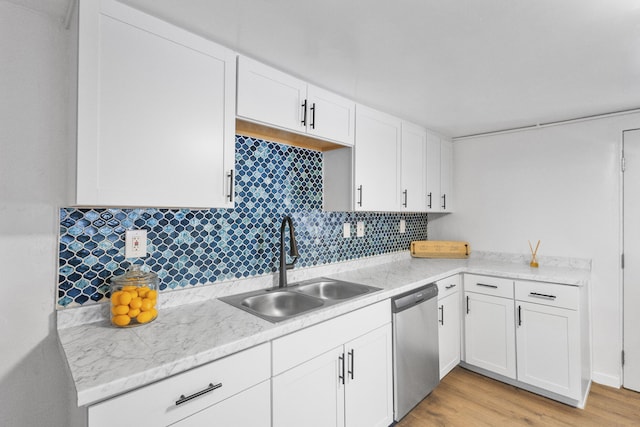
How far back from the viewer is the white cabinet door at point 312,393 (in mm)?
1421

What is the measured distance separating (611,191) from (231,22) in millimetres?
3144

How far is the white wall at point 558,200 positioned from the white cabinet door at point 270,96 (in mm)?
2342

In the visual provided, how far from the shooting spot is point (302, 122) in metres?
1.93

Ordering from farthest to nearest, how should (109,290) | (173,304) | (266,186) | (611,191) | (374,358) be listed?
(611,191), (266,186), (374,358), (173,304), (109,290)

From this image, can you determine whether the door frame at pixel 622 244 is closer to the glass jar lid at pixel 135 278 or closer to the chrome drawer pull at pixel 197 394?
the chrome drawer pull at pixel 197 394

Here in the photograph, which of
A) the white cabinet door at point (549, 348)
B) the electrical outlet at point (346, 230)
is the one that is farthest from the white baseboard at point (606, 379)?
the electrical outlet at point (346, 230)

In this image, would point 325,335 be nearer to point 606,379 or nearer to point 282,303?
point 282,303

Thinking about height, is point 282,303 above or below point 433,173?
below

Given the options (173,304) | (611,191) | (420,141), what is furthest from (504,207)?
(173,304)

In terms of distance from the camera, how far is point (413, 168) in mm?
2910

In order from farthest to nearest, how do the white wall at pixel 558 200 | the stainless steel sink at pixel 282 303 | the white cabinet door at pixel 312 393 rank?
the white wall at pixel 558 200, the stainless steel sink at pixel 282 303, the white cabinet door at pixel 312 393

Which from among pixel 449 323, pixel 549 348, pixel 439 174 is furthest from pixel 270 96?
pixel 549 348

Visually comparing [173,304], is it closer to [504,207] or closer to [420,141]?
[420,141]

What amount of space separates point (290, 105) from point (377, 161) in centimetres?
92
